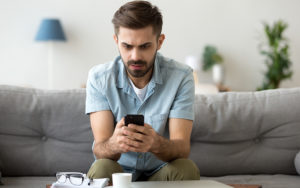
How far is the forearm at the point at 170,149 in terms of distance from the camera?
1.74 metres

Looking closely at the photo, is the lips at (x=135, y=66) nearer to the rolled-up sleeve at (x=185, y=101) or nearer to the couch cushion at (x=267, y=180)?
the rolled-up sleeve at (x=185, y=101)

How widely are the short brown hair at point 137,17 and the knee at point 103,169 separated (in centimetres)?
56

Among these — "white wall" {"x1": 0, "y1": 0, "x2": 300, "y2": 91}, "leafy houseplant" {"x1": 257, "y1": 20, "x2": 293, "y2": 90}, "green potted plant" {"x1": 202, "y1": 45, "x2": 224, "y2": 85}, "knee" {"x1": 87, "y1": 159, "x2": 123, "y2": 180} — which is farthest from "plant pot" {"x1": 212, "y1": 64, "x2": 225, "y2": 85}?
"knee" {"x1": 87, "y1": 159, "x2": 123, "y2": 180}

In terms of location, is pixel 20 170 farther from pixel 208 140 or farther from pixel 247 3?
pixel 247 3

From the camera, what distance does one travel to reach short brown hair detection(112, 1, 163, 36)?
1882mm

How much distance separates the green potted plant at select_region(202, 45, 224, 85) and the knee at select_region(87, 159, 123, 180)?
13.6ft

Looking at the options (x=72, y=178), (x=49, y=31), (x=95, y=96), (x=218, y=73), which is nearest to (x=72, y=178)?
(x=72, y=178)

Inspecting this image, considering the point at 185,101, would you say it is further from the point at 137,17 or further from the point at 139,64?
the point at 137,17

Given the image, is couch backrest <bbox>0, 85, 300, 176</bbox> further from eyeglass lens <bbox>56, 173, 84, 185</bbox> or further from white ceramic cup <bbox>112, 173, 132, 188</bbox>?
white ceramic cup <bbox>112, 173, 132, 188</bbox>

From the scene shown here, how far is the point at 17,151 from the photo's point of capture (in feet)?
7.21

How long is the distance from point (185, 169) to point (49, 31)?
395 centimetres

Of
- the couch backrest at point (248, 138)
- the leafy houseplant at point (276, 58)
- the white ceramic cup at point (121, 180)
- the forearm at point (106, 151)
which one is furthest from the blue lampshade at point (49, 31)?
the white ceramic cup at point (121, 180)

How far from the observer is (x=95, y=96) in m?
1.99

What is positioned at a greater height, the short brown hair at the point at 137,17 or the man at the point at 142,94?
the short brown hair at the point at 137,17
